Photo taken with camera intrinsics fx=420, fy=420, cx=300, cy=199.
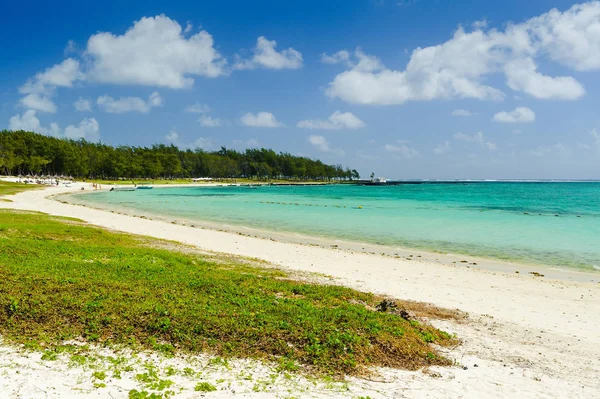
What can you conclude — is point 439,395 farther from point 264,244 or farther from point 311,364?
point 264,244

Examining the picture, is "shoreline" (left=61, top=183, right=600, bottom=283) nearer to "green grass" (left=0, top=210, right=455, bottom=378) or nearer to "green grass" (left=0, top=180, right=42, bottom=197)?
"green grass" (left=0, top=210, right=455, bottom=378)

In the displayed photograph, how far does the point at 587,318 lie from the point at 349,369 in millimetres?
9890

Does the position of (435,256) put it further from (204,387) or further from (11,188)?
(11,188)

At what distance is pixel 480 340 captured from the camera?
10.9 meters

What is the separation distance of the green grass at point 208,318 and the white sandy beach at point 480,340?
77 centimetres

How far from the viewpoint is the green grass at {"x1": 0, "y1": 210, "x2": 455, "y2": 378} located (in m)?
8.84

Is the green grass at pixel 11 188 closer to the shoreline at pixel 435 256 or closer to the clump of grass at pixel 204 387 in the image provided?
the shoreline at pixel 435 256

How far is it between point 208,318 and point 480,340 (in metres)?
6.98

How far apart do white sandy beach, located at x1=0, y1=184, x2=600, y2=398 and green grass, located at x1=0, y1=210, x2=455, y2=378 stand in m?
0.77

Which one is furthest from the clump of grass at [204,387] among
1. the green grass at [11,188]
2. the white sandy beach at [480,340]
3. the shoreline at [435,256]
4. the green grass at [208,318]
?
the green grass at [11,188]

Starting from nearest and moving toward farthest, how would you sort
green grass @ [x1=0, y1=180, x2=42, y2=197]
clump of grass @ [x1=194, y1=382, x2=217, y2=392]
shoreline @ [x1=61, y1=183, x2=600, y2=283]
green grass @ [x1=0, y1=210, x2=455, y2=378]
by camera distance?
clump of grass @ [x1=194, y1=382, x2=217, y2=392] → green grass @ [x1=0, y1=210, x2=455, y2=378] → shoreline @ [x1=61, y1=183, x2=600, y2=283] → green grass @ [x1=0, y1=180, x2=42, y2=197]

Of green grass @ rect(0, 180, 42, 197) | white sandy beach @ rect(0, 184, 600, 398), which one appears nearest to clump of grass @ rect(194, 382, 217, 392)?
white sandy beach @ rect(0, 184, 600, 398)

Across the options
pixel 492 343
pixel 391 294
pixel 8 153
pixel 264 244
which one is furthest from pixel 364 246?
pixel 8 153

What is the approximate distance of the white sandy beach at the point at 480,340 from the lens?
7488 mm
